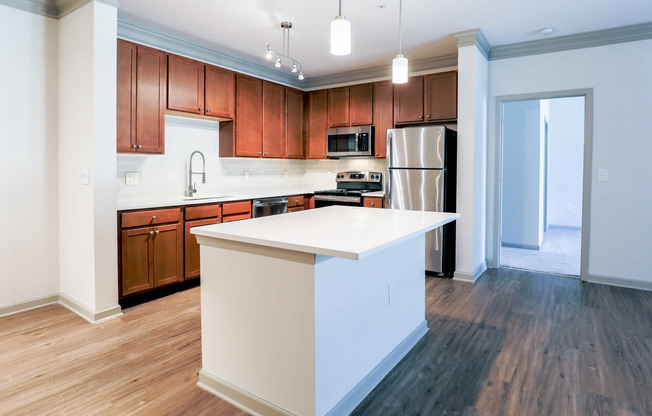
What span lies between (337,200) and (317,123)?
1.30 metres

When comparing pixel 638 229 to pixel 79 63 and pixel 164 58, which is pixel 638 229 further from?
pixel 79 63

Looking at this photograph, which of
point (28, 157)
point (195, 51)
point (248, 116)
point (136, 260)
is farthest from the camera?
point (248, 116)

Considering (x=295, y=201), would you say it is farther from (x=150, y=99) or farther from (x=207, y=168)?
(x=150, y=99)

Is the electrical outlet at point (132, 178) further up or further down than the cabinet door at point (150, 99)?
further down

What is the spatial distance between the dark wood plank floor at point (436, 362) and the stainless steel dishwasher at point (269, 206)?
1.35 m

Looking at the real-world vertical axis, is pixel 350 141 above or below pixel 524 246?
above

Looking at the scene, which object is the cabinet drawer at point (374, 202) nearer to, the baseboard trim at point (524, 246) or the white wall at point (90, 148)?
the baseboard trim at point (524, 246)

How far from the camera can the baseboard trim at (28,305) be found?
121 inches

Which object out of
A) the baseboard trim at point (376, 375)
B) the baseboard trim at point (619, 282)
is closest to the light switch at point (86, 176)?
the baseboard trim at point (376, 375)

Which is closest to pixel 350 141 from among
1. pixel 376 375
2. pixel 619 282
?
pixel 619 282

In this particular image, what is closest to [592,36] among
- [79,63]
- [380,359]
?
[380,359]

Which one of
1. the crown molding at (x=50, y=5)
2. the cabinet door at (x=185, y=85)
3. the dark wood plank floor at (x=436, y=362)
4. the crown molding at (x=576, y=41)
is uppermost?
the crown molding at (x=576, y=41)

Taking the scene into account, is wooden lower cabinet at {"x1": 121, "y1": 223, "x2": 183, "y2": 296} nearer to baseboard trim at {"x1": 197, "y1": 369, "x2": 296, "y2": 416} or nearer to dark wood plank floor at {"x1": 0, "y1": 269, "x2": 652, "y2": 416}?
dark wood plank floor at {"x1": 0, "y1": 269, "x2": 652, "y2": 416}

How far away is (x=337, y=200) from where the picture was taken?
4.94 metres
